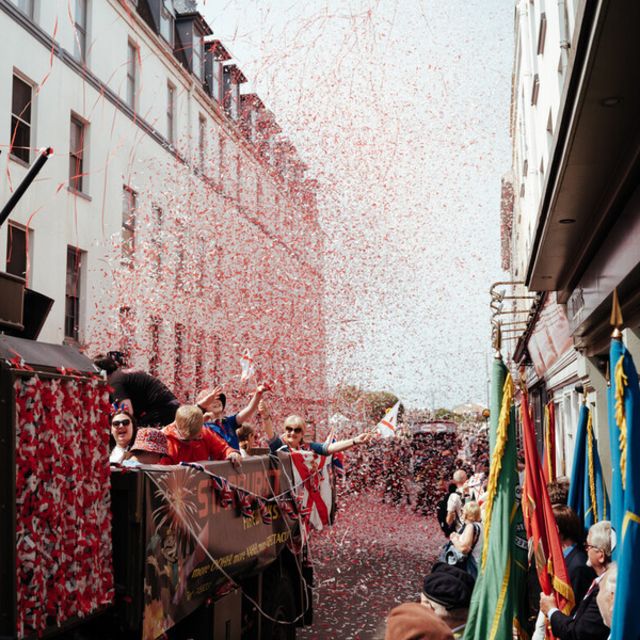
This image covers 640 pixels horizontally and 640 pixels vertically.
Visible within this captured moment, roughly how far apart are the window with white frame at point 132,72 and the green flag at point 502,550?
16602mm

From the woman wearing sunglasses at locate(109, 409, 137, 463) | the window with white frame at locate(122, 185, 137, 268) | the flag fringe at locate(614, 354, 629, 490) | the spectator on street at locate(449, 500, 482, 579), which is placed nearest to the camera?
the flag fringe at locate(614, 354, 629, 490)

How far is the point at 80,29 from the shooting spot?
18047mm

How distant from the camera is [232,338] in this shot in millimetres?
19844

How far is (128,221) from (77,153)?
2268 mm

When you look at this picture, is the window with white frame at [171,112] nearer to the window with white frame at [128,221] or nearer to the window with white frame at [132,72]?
the window with white frame at [132,72]

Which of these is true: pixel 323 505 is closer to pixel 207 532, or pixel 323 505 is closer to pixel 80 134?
pixel 207 532

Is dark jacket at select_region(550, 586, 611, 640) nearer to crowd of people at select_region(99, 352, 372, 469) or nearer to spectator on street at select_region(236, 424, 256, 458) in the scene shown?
crowd of people at select_region(99, 352, 372, 469)

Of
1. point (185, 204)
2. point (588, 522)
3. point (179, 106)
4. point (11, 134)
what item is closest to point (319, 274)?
point (185, 204)

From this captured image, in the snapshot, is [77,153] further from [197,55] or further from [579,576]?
[579,576]

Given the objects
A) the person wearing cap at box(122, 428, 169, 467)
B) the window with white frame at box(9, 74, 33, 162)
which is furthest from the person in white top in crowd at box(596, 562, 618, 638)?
the window with white frame at box(9, 74, 33, 162)

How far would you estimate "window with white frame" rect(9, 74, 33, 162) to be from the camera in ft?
50.8

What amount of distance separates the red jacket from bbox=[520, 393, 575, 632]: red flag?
2257 mm

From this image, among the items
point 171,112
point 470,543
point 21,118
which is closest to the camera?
point 470,543

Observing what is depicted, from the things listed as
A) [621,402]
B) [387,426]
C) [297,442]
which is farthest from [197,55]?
[621,402]
